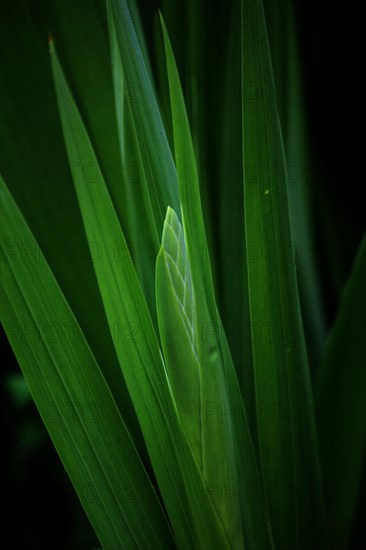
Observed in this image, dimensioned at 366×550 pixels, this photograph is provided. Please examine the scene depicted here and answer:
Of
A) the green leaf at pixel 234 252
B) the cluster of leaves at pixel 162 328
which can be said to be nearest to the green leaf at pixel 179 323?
the cluster of leaves at pixel 162 328

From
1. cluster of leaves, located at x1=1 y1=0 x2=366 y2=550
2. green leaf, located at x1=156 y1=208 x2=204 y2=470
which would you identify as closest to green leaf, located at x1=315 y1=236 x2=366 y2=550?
cluster of leaves, located at x1=1 y1=0 x2=366 y2=550

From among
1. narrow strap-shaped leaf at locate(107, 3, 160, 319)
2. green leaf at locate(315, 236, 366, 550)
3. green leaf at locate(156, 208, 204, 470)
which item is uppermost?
narrow strap-shaped leaf at locate(107, 3, 160, 319)

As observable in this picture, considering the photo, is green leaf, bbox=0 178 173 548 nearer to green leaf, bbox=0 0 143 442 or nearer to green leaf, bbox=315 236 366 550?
green leaf, bbox=0 0 143 442

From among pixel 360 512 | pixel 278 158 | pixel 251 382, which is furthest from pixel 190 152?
pixel 360 512

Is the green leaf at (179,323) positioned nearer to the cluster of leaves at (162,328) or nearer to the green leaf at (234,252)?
the cluster of leaves at (162,328)

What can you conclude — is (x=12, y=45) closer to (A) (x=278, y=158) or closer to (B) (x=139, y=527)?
(A) (x=278, y=158)

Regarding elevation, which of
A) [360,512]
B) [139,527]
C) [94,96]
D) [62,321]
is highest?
[94,96]
